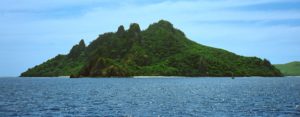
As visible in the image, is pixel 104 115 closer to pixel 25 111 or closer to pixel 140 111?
pixel 140 111

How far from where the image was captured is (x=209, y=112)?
76812mm

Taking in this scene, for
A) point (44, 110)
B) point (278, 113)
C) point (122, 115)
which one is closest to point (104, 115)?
point (122, 115)

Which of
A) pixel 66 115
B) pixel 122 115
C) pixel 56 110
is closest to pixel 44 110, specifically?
pixel 56 110

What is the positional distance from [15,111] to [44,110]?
519 centimetres

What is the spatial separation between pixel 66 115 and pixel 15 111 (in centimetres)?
1184

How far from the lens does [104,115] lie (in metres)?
73.3

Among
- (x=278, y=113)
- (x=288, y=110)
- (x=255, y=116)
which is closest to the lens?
(x=255, y=116)

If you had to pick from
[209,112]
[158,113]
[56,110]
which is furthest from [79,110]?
[209,112]

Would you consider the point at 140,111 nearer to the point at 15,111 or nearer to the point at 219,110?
the point at 219,110

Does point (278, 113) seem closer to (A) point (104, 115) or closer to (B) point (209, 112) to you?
(B) point (209, 112)

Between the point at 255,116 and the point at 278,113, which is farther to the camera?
the point at 278,113

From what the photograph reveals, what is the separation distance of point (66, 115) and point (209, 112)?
2446cm

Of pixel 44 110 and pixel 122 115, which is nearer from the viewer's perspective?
pixel 122 115

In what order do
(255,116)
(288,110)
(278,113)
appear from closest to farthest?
→ (255,116)
(278,113)
(288,110)
